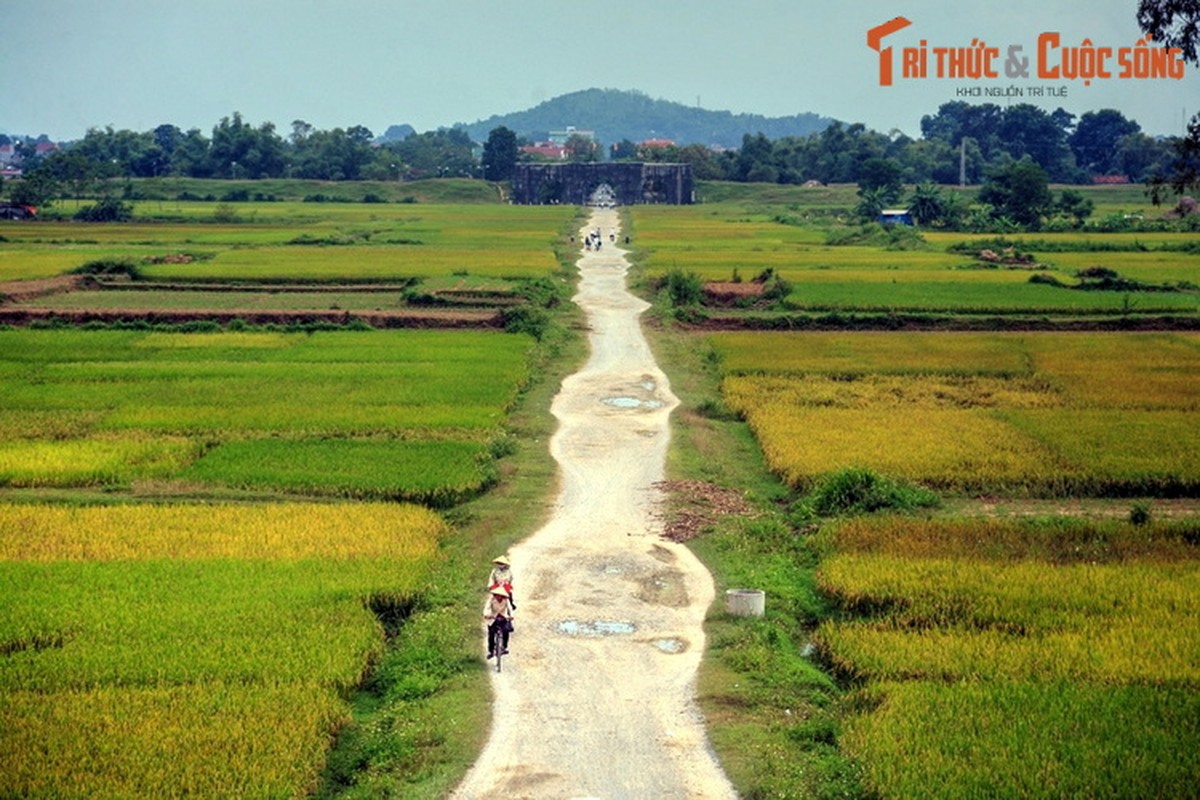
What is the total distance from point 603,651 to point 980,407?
14991 millimetres

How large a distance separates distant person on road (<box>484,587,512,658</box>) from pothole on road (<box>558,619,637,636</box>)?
115 centimetres

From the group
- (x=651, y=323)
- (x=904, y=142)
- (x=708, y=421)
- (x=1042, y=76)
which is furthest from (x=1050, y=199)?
(x=904, y=142)

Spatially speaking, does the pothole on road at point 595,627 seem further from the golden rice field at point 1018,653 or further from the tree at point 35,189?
the tree at point 35,189

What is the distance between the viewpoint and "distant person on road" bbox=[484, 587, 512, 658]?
568 inches

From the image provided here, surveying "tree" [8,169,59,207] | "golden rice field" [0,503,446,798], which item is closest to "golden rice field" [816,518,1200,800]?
"golden rice field" [0,503,446,798]

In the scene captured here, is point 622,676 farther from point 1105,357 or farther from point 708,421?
point 1105,357

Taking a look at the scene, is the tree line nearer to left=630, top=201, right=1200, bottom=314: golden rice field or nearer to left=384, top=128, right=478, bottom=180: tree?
left=384, top=128, right=478, bottom=180: tree

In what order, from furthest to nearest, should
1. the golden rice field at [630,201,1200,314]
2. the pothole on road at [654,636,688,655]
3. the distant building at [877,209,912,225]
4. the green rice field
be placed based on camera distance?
the distant building at [877,209,912,225], the golden rice field at [630,201,1200,314], the green rice field, the pothole on road at [654,636,688,655]

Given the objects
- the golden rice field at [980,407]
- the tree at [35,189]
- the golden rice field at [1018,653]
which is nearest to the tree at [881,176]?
the tree at [35,189]

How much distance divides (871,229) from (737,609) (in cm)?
5638

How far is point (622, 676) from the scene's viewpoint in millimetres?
14273

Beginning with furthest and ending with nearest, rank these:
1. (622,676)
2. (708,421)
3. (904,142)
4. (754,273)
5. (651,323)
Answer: (904,142), (754,273), (651,323), (708,421), (622,676)

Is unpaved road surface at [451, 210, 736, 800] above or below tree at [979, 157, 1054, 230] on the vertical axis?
below

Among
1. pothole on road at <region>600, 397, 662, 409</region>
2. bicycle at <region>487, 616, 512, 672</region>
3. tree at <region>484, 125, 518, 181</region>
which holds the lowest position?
bicycle at <region>487, 616, 512, 672</region>
